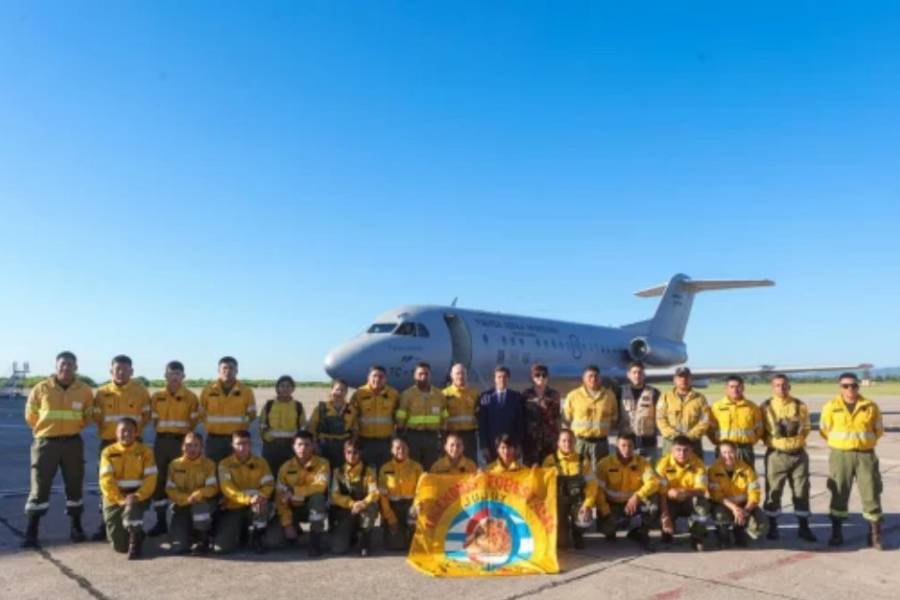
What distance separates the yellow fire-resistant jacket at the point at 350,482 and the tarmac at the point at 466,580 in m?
0.56

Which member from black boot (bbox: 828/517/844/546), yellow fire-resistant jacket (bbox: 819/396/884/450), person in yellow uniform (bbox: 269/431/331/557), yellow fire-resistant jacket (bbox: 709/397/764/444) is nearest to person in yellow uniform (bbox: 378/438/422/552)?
person in yellow uniform (bbox: 269/431/331/557)

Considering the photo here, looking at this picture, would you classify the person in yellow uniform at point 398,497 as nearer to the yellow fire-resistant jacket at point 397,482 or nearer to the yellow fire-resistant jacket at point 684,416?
the yellow fire-resistant jacket at point 397,482

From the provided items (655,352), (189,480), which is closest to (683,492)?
(189,480)

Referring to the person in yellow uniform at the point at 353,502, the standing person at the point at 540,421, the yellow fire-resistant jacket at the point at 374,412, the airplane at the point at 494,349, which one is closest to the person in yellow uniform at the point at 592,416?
the standing person at the point at 540,421

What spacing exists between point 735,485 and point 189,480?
5721mm

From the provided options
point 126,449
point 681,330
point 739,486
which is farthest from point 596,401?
point 681,330

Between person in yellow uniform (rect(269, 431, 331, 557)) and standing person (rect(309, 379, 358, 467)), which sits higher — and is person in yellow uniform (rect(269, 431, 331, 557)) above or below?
below

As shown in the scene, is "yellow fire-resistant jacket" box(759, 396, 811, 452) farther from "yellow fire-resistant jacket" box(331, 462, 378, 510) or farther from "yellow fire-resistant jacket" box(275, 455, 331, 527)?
"yellow fire-resistant jacket" box(275, 455, 331, 527)

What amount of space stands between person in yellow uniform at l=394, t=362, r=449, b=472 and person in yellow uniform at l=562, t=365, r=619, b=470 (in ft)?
5.29

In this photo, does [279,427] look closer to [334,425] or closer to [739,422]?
[334,425]

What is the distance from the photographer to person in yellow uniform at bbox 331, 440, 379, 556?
269 inches

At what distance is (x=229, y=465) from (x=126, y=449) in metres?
1.05

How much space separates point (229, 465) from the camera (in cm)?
729

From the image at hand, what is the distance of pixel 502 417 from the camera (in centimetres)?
826
